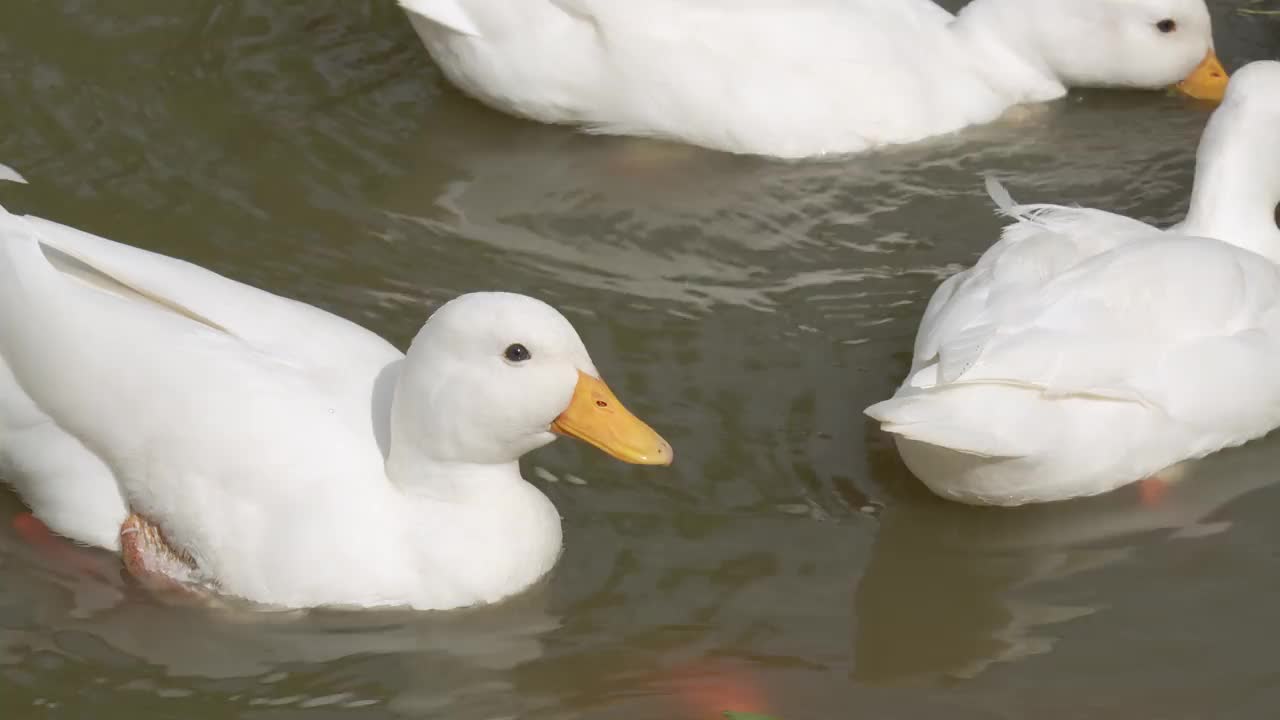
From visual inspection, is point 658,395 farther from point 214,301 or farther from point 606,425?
point 214,301

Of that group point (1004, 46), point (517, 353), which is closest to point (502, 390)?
point (517, 353)

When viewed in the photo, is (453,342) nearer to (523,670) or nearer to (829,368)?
(523,670)

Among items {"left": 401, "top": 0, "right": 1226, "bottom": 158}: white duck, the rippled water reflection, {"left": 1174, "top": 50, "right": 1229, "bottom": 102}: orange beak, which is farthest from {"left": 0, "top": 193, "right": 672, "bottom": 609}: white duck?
{"left": 1174, "top": 50, "right": 1229, "bottom": 102}: orange beak

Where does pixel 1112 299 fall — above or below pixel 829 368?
above

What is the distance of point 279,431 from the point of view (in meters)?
4.15

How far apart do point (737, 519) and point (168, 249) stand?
209 centimetres

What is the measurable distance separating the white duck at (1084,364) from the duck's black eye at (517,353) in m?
0.85

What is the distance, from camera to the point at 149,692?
3.83 metres

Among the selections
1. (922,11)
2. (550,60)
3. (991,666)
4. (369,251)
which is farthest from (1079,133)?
(991,666)

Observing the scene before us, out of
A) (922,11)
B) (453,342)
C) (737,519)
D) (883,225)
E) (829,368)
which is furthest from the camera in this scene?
(922,11)

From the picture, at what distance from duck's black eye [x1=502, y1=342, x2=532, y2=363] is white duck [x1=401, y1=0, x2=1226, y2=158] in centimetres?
228

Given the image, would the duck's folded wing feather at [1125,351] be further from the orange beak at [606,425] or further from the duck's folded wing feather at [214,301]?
the duck's folded wing feather at [214,301]

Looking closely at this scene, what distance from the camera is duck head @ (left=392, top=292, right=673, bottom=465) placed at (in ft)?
13.4

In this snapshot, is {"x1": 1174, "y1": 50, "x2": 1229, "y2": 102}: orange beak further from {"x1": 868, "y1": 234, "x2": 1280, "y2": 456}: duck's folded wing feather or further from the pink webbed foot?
the pink webbed foot
